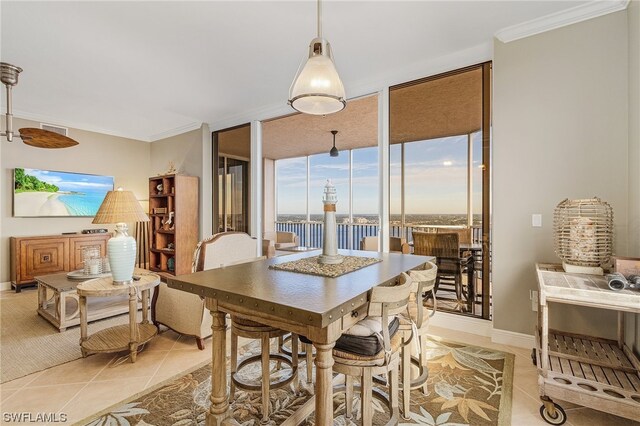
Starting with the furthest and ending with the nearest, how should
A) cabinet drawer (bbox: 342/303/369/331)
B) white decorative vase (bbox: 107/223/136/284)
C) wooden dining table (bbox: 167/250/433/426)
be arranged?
white decorative vase (bbox: 107/223/136/284) → cabinet drawer (bbox: 342/303/369/331) → wooden dining table (bbox: 167/250/433/426)

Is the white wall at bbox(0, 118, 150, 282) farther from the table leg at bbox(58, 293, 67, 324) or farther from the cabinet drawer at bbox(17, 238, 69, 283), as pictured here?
the table leg at bbox(58, 293, 67, 324)

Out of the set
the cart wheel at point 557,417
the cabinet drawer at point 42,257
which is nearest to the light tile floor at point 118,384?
the cart wheel at point 557,417

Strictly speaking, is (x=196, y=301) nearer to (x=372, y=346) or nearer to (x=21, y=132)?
(x=372, y=346)

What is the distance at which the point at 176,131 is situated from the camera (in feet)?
19.2

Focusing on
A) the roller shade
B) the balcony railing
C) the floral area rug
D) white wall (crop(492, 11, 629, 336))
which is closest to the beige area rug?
the floral area rug

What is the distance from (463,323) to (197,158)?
4.89m

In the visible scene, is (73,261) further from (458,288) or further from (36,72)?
(458,288)

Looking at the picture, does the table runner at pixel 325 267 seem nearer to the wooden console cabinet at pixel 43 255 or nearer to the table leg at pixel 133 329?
the table leg at pixel 133 329

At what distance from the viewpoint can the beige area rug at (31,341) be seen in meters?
2.38

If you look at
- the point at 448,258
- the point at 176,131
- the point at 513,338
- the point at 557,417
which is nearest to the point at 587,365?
the point at 557,417

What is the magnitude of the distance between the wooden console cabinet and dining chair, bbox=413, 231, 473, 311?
532 cm

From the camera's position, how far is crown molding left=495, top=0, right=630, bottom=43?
2326mm

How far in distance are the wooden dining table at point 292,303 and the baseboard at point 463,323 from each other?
1.61m

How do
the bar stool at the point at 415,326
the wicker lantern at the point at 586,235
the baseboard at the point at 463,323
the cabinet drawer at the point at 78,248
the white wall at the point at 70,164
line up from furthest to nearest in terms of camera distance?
the cabinet drawer at the point at 78,248
the white wall at the point at 70,164
the baseboard at the point at 463,323
the wicker lantern at the point at 586,235
the bar stool at the point at 415,326
